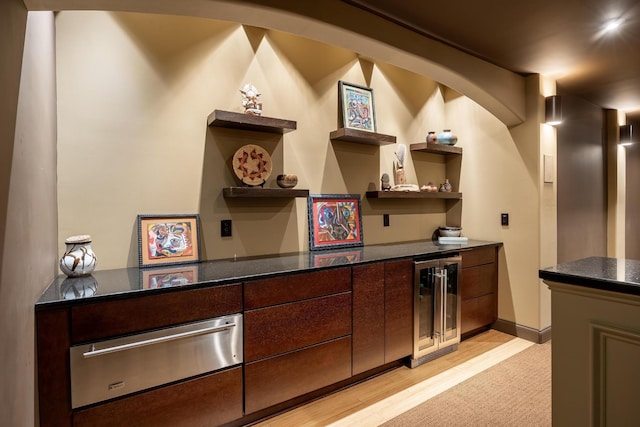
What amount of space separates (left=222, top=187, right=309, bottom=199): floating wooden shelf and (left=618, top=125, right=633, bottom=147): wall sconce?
4.45 m

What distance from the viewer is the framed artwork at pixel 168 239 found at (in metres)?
2.11

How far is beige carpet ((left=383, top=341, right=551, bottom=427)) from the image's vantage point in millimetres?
1979

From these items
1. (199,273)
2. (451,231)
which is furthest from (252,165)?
(451,231)

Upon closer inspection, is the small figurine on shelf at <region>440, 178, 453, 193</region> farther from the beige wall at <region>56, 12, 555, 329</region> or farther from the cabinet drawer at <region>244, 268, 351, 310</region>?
the cabinet drawer at <region>244, 268, 351, 310</region>

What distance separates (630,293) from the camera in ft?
3.22

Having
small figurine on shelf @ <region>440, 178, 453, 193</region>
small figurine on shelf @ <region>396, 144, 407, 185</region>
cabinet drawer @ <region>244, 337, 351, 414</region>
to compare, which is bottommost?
cabinet drawer @ <region>244, 337, 351, 414</region>

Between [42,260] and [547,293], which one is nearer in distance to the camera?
[42,260]

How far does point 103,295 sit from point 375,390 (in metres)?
1.79

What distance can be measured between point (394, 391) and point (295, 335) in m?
0.87

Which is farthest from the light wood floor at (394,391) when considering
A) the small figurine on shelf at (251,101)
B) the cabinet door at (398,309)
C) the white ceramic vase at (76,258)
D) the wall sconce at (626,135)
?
the wall sconce at (626,135)

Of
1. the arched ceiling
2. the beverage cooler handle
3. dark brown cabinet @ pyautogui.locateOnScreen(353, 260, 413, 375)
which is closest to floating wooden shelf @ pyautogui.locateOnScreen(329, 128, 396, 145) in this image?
the arched ceiling

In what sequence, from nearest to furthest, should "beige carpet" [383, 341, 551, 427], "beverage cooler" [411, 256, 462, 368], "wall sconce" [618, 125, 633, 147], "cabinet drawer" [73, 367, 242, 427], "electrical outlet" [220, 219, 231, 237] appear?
"cabinet drawer" [73, 367, 242, 427] → "beige carpet" [383, 341, 551, 427] → "electrical outlet" [220, 219, 231, 237] → "beverage cooler" [411, 256, 462, 368] → "wall sconce" [618, 125, 633, 147]

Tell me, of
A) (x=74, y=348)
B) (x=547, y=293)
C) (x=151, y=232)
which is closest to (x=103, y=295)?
(x=74, y=348)

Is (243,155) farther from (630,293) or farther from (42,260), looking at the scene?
(630,293)
